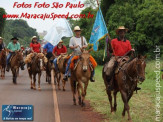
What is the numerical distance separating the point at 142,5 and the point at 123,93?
27.1 metres

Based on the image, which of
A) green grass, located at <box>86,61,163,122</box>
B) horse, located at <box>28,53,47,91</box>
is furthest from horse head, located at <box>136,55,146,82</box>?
horse, located at <box>28,53,47,91</box>

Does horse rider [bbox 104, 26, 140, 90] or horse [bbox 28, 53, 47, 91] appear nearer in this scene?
horse rider [bbox 104, 26, 140, 90]

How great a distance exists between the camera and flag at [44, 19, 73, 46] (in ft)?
72.8

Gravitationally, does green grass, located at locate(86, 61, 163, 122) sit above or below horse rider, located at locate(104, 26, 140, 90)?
below

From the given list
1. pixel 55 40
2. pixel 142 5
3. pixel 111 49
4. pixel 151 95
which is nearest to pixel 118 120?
pixel 111 49

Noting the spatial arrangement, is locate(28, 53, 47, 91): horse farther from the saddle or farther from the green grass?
the saddle

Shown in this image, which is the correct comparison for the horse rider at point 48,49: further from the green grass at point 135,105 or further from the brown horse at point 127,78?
the brown horse at point 127,78

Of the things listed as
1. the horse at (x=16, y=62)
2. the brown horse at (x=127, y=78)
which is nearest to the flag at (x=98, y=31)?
the brown horse at (x=127, y=78)

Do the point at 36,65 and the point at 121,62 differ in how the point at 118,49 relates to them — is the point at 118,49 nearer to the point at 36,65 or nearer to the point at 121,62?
the point at 121,62

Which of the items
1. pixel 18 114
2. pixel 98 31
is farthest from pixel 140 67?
pixel 98 31

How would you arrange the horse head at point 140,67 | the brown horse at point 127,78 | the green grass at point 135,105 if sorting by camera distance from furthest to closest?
the green grass at point 135,105 < the brown horse at point 127,78 < the horse head at point 140,67

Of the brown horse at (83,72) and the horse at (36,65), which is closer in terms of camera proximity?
the brown horse at (83,72)

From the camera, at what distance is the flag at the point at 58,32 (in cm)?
2219

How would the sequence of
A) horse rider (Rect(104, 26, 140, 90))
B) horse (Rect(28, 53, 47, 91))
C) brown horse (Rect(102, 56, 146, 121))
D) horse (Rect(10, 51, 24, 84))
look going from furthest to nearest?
horse (Rect(10, 51, 24, 84)), horse (Rect(28, 53, 47, 91)), horse rider (Rect(104, 26, 140, 90)), brown horse (Rect(102, 56, 146, 121))
